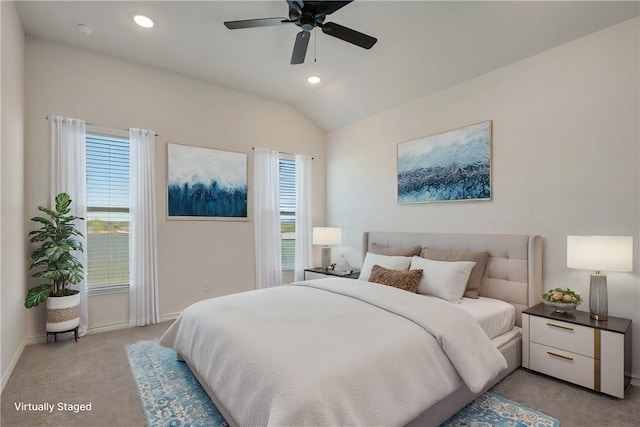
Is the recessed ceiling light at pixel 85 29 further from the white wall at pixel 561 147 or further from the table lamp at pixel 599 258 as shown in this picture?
the table lamp at pixel 599 258

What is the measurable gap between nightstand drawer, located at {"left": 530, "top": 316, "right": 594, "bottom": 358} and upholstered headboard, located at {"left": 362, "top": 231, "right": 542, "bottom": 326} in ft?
1.14

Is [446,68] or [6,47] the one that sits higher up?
[446,68]

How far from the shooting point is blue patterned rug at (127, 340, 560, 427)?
1.96 meters

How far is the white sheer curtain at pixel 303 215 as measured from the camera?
5070 mm

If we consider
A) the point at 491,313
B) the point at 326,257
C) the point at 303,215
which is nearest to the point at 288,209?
the point at 303,215

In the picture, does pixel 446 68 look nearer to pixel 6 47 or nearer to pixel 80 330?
pixel 6 47

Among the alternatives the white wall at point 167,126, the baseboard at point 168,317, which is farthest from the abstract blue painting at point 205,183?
Result: the baseboard at point 168,317

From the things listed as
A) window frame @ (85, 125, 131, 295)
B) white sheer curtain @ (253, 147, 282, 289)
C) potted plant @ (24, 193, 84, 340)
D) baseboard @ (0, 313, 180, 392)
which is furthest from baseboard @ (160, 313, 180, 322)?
white sheer curtain @ (253, 147, 282, 289)

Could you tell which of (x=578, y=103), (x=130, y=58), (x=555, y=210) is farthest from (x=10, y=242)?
(x=578, y=103)

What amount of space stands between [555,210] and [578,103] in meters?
0.94

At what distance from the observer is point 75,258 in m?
3.33

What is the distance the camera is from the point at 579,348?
2.37 metres

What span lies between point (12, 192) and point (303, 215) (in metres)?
3.38

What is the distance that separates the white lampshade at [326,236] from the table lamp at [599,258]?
2854 mm
